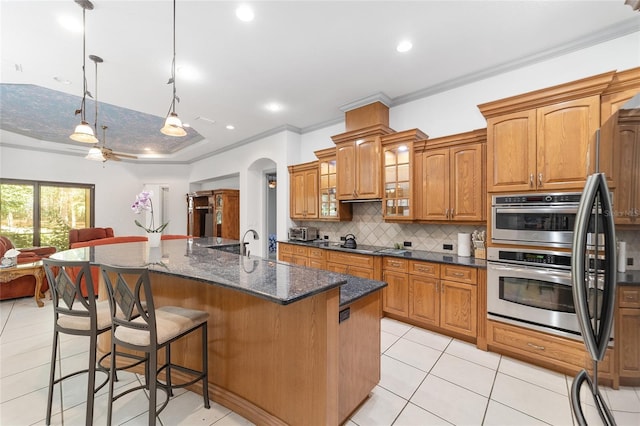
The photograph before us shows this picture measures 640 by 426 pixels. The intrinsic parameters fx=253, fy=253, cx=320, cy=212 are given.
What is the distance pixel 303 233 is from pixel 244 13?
3287 mm

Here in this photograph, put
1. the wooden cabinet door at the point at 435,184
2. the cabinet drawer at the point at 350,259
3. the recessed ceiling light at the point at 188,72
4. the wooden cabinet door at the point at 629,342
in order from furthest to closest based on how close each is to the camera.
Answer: the cabinet drawer at the point at 350,259 < the wooden cabinet door at the point at 435,184 < the recessed ceiling light at the point at 188,72 < the wooden cabinet door at the point at 629,342

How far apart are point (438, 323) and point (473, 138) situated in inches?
84.7

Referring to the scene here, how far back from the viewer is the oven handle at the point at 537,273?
2133 mm

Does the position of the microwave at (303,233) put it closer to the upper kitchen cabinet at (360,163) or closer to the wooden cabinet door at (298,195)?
the wooden cabinet door at (298,195)

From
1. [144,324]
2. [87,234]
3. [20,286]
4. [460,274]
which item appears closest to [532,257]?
[460,274]

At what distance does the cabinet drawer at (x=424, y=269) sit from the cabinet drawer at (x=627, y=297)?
196 centimetres

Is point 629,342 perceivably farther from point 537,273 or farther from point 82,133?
point 82,133

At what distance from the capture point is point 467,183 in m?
2.94

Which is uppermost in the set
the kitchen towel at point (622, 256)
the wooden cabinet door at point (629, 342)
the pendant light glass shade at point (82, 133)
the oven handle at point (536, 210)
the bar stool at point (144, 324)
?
the pendant light glass shade at point (82, 133)

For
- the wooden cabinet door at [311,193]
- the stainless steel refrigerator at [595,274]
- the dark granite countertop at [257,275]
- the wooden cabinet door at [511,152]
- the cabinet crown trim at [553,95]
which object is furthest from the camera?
the wooden cabinet door at [311,193]

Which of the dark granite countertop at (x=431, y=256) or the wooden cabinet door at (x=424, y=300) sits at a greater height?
the dark granite countertop at (x=431, y=256)

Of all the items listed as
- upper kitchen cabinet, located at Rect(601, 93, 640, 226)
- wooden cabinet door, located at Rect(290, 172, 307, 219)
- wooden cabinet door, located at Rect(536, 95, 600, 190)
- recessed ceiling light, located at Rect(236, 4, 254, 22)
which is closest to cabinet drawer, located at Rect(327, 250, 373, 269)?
wooden cabinet door, located at Rect(290, 172, 307, 219)

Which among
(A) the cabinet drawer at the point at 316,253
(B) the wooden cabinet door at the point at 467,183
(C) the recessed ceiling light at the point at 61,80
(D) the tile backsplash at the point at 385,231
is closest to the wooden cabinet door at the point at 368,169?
(D) the tile backsplash at the point at 385,231

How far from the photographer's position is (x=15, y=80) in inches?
131
